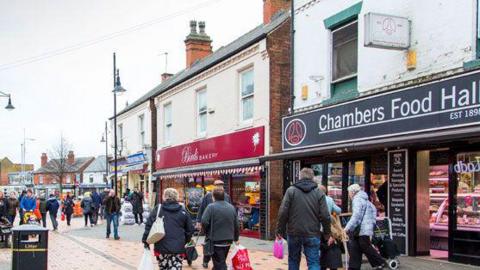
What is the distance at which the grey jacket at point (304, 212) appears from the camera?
7258 millimetres

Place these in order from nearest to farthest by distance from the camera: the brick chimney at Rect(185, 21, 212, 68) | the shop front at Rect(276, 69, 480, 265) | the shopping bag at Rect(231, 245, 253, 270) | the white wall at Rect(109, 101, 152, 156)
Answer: the shopping bag at Rect(231, 245, 253, 270)
the shop front at Rect(276, 69, 480, 265)
the white wall at Rect(109, 101, 152, 156)
the brick chimney at Rect(185, 21, 212, 68)

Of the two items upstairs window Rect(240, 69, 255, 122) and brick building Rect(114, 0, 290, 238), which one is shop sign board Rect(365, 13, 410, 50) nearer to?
brick building Rect(114, 0, 290, 238)

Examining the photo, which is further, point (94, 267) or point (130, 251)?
point (130, 251)

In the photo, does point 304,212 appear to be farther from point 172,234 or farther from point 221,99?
point 221,99

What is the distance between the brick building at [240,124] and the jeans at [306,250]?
8431 millimetres

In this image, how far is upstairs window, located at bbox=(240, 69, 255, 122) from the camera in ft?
58.5

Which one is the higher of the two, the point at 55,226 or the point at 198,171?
the point at 198,171

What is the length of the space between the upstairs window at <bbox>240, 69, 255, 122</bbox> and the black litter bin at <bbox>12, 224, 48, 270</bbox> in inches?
387

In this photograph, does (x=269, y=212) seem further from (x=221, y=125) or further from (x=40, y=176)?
(x=40, y=176)

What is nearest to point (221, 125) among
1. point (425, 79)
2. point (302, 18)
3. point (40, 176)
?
point (302, 18)

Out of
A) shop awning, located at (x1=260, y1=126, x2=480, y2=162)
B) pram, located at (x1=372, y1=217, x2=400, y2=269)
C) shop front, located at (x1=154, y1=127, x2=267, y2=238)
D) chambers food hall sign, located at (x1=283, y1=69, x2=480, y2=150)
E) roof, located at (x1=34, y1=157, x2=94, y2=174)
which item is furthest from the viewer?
roof, located at (x1=34, y1=157, x2=94, y2=174)

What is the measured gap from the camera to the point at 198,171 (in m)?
20.5

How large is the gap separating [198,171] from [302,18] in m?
7.77

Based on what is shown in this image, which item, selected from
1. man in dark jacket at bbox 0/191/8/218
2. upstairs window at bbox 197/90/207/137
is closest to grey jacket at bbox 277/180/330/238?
man in dark jacket at bbox 0/191/8/218
